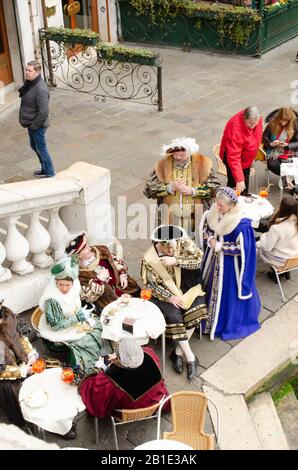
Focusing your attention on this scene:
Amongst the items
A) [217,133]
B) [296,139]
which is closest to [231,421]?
[296,139]

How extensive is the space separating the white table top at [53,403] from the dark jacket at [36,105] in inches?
180

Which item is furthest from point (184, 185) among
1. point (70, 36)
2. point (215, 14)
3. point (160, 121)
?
point (215, 14)

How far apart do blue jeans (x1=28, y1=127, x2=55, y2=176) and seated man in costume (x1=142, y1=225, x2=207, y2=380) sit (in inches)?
143

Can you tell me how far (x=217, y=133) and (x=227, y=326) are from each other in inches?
200

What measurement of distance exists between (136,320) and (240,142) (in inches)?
117

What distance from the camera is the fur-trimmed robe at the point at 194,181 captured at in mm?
6156

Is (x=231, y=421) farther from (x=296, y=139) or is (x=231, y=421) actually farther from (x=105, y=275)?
(x=296, y=139)

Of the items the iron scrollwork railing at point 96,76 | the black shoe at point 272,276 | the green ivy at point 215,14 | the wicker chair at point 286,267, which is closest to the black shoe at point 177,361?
the wicker chair at point 286,267

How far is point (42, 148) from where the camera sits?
28.3 feet

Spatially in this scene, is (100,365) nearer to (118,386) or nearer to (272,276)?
(118,386)

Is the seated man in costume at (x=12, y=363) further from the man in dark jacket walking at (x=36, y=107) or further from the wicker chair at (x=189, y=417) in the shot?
the man in dark jacket walking at (x=36, y=107)

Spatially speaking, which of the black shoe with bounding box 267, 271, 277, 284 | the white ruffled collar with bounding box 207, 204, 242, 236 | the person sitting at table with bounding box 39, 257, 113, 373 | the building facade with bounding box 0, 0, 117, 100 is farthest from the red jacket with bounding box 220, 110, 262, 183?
the building facade with bounding box 0, 0, 117, 100

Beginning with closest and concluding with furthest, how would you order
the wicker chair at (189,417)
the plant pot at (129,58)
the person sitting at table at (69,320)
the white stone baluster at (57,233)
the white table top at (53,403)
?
the white table top at (53,403) → the wicker chair at (189,417) → the person sitting at table at (69,320) → the white stone baluster at (57,233) → the plant pot at (129,58)
